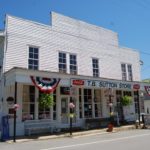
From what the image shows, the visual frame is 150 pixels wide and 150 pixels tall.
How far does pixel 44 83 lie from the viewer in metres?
15.9

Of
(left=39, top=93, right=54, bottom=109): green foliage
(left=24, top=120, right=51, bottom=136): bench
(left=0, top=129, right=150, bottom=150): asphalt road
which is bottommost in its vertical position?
(left=0, top=129, right=150, bottom=150): asphalt road

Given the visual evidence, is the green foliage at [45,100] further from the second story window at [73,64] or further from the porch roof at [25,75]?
the second story window at [73,64]

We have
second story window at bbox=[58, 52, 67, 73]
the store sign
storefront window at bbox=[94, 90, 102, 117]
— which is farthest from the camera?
storefront window at bbox=[94, 90, 102, 117]

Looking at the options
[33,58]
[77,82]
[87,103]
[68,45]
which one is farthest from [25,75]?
[87,103]

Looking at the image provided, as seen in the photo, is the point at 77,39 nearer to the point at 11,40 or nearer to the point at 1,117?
the point at 11,40

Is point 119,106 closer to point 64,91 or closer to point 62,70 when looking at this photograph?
point 64,91

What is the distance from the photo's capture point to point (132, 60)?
1046 inches

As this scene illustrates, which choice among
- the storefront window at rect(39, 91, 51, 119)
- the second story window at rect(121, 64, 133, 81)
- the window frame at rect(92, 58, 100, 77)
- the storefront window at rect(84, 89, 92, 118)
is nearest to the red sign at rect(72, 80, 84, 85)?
the storefront window at rect(39, 91, 51, 119)

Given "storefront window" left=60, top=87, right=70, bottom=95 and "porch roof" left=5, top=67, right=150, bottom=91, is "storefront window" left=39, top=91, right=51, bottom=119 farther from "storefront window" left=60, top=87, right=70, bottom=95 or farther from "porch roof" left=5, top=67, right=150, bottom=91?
"porch roof" left=5, top=67, right=150, bottom=91

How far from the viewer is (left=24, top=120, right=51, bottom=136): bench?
667 inches

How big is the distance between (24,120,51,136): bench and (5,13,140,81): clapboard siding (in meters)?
3.81

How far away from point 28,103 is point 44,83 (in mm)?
2556

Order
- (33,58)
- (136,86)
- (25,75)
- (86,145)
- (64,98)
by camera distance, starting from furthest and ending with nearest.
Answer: (136,86) → (64,98) → (33,58) → (25,75) → (86,145)

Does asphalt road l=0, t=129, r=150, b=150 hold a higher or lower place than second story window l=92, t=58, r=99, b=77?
lower
